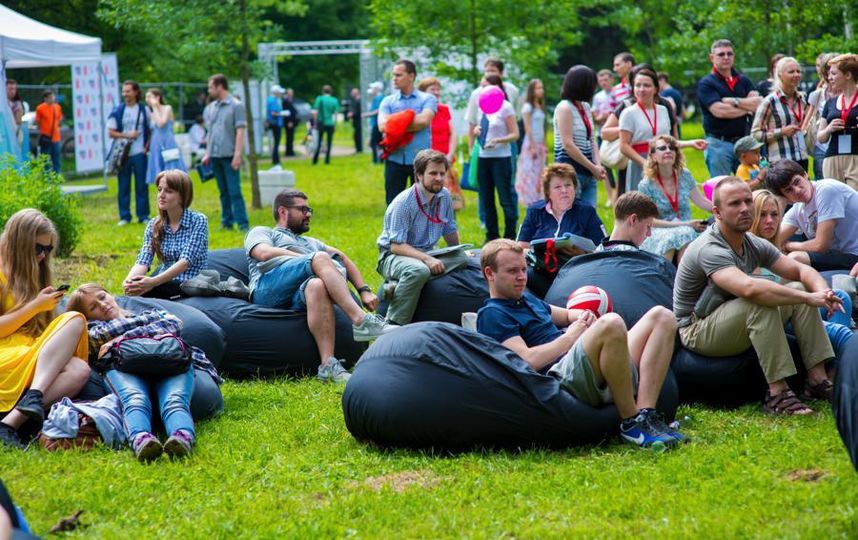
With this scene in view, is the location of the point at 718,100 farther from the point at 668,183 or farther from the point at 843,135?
the point at 668,183

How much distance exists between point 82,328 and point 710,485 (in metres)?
3.38

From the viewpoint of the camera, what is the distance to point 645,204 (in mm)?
7477

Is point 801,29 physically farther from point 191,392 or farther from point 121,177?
point 191,392

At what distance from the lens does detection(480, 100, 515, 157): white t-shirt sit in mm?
12266

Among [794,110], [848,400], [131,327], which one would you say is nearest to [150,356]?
[131,327]

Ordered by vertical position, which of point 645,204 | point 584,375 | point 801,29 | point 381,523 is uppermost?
point 801,29

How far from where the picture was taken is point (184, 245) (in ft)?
26.7

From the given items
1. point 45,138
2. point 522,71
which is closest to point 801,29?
point 522,71

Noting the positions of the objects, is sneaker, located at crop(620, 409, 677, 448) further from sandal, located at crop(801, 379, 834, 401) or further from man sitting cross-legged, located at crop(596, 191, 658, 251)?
man sitting cross-legged, located at crop(596, 191, 658, 251)

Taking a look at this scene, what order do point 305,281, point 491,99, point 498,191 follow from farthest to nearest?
1. point 491,99
2. point 498,191
3. point 305,281

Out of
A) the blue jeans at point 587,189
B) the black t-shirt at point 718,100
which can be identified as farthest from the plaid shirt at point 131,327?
the black t-shirt at point 718,100

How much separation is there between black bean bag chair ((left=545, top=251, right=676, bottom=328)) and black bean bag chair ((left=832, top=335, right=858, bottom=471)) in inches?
93.4

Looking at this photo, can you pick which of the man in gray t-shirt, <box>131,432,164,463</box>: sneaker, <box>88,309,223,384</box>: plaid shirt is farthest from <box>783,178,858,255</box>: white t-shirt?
<box>131,432,164,463</box>: sneaker

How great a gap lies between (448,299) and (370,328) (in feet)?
2.23
